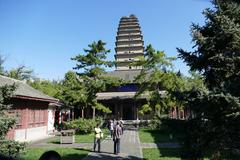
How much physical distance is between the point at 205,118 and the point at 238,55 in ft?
7.98

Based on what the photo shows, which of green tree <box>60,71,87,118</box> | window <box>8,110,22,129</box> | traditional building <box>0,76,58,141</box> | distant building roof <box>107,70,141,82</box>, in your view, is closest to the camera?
window <box>8,110,22,129</box>

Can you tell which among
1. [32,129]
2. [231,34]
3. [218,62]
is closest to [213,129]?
[218,62]

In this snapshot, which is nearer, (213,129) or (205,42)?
(213,129)

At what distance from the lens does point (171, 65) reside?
3950 cm

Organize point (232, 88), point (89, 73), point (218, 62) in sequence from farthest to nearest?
point (89, 73) < point (218, 62) < point (232, 88)

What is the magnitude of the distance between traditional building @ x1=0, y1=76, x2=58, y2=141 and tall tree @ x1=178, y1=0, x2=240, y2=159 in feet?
44.0

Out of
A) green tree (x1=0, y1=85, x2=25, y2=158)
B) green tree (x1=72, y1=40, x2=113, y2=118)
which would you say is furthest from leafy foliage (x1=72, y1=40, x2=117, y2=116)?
green tree (x1=0, y1=85, x2=25, y2=158)

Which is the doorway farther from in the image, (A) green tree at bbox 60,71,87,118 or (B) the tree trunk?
(B) the tree trunk

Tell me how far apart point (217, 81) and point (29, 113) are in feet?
Answer: 66.0

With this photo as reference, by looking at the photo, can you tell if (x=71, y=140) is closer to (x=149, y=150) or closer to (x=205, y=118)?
(x=149, y=150)

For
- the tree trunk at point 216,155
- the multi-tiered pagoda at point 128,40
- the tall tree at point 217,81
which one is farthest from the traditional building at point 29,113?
the multi-tiered pagoda at point 128,40

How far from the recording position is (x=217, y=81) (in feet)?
39.8

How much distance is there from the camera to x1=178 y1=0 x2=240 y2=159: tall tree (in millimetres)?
10461

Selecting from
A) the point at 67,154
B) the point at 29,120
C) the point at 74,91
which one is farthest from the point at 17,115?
the point at 74,91
